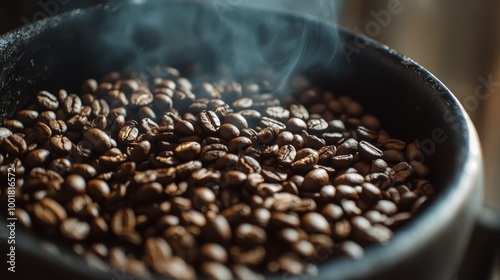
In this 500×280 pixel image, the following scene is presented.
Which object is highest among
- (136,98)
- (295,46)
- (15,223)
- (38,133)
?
(295,46)

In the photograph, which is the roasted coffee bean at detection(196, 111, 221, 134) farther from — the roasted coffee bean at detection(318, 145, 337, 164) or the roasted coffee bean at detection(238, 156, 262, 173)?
the roasted coffee bean at detection(318, 145, 337, 164)

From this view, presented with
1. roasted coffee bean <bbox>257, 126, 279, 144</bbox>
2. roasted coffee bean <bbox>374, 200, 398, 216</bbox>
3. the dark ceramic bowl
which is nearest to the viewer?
the dark ceramic bowl


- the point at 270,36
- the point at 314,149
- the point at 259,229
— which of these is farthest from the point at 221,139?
the point at 270,36

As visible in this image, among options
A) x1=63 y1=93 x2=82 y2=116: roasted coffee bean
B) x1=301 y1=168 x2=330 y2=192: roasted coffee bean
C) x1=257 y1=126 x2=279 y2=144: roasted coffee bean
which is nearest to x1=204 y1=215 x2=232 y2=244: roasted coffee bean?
x1=301 y1=168 x2=330 y2=192: roasted coffee bean

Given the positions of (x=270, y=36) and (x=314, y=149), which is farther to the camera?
(x=270, y=36)

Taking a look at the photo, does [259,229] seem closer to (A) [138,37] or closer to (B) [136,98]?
(B) [136,98]

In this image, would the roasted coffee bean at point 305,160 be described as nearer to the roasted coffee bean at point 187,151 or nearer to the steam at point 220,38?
the roasted coffee bean at point 187,151

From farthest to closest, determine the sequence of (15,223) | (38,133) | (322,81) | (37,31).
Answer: (322,81) < (37,31) < (38,133) < (15,223)
